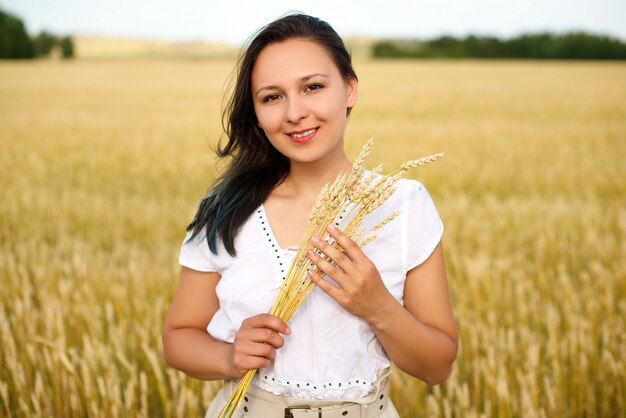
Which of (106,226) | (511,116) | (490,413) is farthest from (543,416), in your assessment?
(511,116)

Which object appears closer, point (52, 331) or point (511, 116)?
point (52, 331)

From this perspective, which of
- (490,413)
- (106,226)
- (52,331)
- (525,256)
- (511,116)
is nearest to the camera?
(490,413)

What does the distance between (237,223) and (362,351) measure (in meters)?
0.46

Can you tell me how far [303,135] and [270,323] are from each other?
48cm

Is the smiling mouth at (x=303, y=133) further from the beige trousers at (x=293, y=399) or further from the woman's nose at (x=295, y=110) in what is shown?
the beige trousers at (x=293, y=399)

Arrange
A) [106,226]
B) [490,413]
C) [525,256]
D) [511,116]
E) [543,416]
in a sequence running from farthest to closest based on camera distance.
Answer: [511,116] < [106,226] < [525,256] < [490,413] < [543,416]

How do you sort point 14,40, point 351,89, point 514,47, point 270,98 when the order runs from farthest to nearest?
point 514,47 < point 14,40 < point 351,89 < point 270,98

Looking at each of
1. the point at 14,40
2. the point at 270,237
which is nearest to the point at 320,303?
the point at 270,237

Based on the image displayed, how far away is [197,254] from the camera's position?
1794 millimetres

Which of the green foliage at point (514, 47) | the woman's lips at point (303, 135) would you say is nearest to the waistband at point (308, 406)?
the woman's lips at point (303, 135)

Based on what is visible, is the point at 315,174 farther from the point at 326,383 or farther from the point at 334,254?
the point at 326,383

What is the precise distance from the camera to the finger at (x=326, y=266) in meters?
1.39

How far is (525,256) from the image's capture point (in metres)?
4.46

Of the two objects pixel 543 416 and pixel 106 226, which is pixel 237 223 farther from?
pixel 106 226
